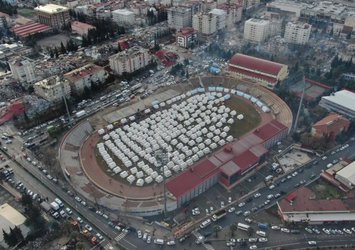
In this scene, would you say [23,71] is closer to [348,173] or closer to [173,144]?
[173,144]

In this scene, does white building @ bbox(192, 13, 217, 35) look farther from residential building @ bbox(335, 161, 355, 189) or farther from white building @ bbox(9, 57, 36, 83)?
residential building @ bbox(335, 161, 355, 189)

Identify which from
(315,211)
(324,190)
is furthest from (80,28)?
(315,211)

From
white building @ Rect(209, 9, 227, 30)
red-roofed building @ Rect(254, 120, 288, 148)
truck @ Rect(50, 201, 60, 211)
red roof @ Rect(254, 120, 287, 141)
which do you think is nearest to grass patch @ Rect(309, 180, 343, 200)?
red-roofed building @ Rect(254, 120, 288, 148)

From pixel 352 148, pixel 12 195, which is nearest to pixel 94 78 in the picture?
pixel 12 195

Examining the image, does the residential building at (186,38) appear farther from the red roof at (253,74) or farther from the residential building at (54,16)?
the residential building at (54,16)

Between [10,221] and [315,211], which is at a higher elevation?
[10,221]

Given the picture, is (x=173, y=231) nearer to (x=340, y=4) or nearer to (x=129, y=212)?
(x=129, y=212)

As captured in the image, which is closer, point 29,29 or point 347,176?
point 347,176
